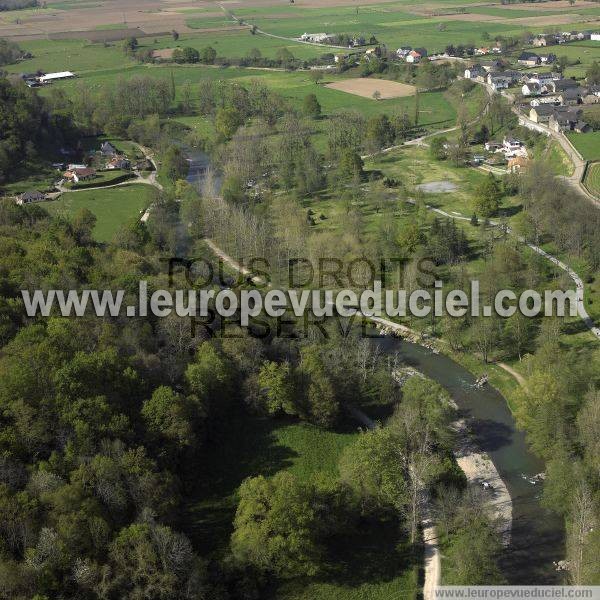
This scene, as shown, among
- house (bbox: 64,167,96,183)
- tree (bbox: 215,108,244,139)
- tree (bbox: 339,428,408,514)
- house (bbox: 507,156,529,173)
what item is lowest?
tree (bbox: 339,428,408,514)

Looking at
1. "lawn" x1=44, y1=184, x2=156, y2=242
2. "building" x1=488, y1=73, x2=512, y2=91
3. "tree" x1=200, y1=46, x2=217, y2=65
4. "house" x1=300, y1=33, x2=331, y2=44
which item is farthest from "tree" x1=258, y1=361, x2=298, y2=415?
"house" x1=300, y1=33, x2=331, y2=44

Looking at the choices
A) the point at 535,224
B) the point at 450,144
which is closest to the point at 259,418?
the point at 535,224

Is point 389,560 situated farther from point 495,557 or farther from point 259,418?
point 259,418

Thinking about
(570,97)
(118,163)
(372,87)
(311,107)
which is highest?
(372,87)

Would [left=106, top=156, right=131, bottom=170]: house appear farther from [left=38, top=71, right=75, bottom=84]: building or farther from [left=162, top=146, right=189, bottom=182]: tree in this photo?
[left=38, top=71, right=75, bottom=84]: building

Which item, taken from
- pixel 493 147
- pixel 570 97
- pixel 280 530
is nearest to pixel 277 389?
pixel 280 530

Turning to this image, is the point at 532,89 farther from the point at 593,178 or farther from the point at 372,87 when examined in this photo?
→ the point at 593,178
